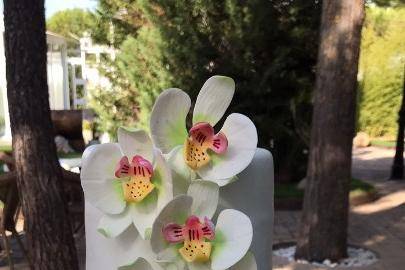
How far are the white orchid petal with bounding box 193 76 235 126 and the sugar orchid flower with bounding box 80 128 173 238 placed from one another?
19 centimetres

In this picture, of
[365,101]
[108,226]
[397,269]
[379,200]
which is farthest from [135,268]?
[365,101]

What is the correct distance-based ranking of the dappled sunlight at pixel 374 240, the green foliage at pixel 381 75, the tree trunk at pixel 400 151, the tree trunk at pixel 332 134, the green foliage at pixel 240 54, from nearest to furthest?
the tree trunk at pixel 332 134 < the dappled sunlight at pixel 374 240 < the green foliage at pixel 240 54 < the tree trunk at pixel 400 151 < the green foliage at pixel 381 75

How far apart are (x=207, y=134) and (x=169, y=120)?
5.2 inches

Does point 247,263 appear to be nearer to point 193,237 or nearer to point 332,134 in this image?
point 193,237

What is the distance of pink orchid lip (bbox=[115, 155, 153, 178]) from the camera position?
1.63 meters

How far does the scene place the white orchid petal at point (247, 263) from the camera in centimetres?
169

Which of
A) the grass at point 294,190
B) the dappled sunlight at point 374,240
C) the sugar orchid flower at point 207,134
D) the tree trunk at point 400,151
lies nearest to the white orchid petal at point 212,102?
the sugar orchid flower at point 207,134

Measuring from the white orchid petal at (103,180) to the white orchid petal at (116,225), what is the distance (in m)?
0.02

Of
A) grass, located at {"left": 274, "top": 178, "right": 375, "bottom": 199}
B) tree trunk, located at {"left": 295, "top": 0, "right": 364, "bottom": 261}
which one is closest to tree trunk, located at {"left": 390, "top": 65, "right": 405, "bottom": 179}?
grass, located at {"left": 274, "top": 178, "right": 375, "bottom": 199}

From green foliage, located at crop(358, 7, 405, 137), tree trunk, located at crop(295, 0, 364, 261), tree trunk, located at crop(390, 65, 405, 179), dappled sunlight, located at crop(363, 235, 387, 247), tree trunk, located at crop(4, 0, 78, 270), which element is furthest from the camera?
green foliage, located at crop(358, 7, 405, 137)

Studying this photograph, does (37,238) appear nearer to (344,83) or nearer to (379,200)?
(344,83)

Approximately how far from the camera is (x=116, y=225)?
5.52 feet

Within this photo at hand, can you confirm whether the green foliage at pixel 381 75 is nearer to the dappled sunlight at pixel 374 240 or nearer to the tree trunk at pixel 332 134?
the dappled sunlight at pixel 374 240

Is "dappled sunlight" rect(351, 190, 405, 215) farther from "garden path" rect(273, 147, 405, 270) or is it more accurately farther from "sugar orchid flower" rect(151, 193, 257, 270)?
"sugar orchid flower" rect(151, 193, 257, 270)
